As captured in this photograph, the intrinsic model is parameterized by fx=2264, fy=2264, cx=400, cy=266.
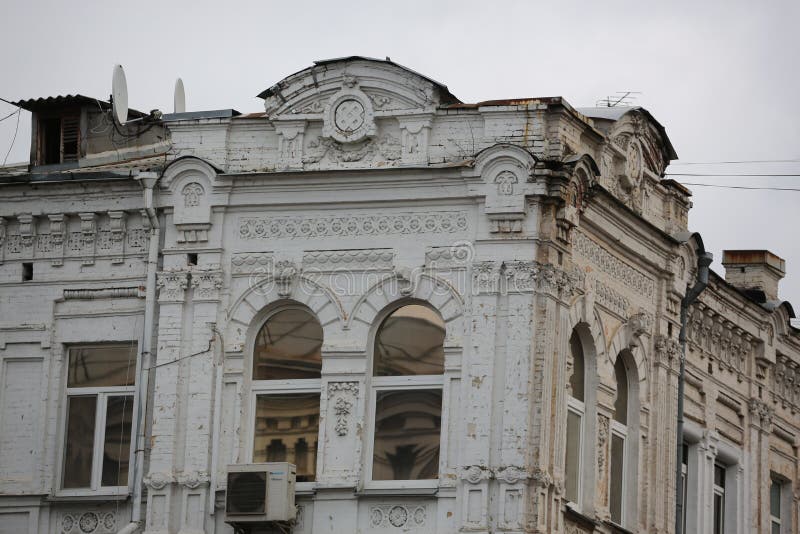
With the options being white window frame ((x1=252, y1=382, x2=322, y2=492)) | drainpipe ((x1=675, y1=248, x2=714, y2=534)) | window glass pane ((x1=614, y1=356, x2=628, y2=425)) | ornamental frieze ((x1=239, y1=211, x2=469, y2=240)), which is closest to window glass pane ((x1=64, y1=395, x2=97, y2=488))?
white window frame ((x1=252, y1=382, x2=322, y2=492))

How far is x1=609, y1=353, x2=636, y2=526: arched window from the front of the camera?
32219mm

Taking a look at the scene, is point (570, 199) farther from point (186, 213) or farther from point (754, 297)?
point (754, 297)

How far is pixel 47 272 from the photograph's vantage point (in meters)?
32.3

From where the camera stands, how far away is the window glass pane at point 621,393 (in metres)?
32.5

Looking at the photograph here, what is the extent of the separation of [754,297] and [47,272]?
41.6 feet

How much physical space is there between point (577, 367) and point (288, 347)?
404 cm

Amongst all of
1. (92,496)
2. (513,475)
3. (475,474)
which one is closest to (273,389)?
(92,496)

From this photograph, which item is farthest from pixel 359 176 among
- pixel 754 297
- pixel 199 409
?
pixel 754 297

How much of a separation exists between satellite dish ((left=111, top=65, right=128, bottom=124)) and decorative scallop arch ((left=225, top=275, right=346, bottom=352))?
3.75 metres

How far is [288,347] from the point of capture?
30938mm

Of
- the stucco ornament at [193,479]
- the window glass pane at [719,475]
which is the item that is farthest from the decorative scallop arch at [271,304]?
the window glass pane at [719,475]

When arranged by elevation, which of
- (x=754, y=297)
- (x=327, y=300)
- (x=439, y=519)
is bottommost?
(x=439, y=519)

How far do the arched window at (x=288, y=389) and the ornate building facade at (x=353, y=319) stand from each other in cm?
3

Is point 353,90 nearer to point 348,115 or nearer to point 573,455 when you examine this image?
point 348,115
